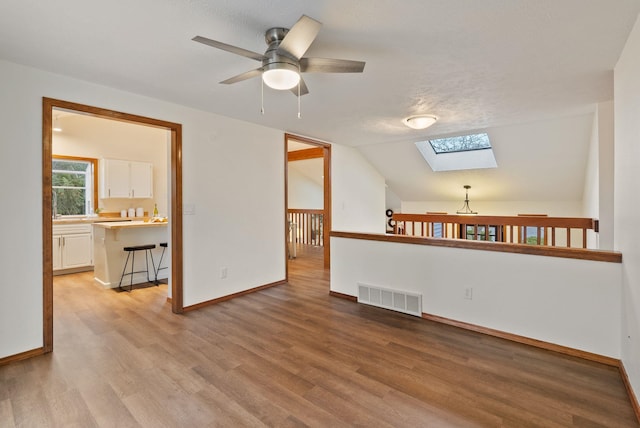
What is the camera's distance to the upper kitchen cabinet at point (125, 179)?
5.59 meters

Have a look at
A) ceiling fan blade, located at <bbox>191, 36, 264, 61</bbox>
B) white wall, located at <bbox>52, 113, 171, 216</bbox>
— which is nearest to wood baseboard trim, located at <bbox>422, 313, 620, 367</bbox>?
ceiling fan blade, located at <bbox>191, 36, 264, 61</bbox>

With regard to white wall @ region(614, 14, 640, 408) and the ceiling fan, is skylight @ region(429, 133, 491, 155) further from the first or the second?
the ceiling fan

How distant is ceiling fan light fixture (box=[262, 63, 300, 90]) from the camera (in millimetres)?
1843

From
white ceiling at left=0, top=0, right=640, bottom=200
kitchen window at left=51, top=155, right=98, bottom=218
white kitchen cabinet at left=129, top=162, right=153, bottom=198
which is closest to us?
white ceiling at left=0, top=0, right=640, bottom=200

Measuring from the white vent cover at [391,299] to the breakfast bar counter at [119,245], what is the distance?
8.69ft

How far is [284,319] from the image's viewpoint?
10.5 ft

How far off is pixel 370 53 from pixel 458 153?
4242 mm

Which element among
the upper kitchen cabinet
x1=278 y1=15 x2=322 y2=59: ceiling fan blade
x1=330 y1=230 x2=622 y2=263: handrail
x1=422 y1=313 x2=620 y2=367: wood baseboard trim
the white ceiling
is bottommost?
x1=422 y1=313 x2=620 y2=367: wood baseboard trim

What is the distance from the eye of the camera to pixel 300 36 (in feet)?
5.39

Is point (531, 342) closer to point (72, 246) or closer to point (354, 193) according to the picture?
point (354, 193)

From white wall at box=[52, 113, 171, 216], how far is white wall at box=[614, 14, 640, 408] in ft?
17.9

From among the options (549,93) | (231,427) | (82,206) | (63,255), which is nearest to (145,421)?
(231,427)

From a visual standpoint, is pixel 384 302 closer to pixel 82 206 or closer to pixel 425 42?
pixel 425 42

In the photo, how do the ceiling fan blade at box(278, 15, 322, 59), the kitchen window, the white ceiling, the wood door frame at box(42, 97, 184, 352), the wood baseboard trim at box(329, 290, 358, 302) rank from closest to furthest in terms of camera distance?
the ceiling fan blade at box(278, 15, 322, 59), the white ceiling, the wood door frame at box(42, 97, 184, 352), the wood baseboard trim at box(329, 290, 358, 302), the kitchen window
